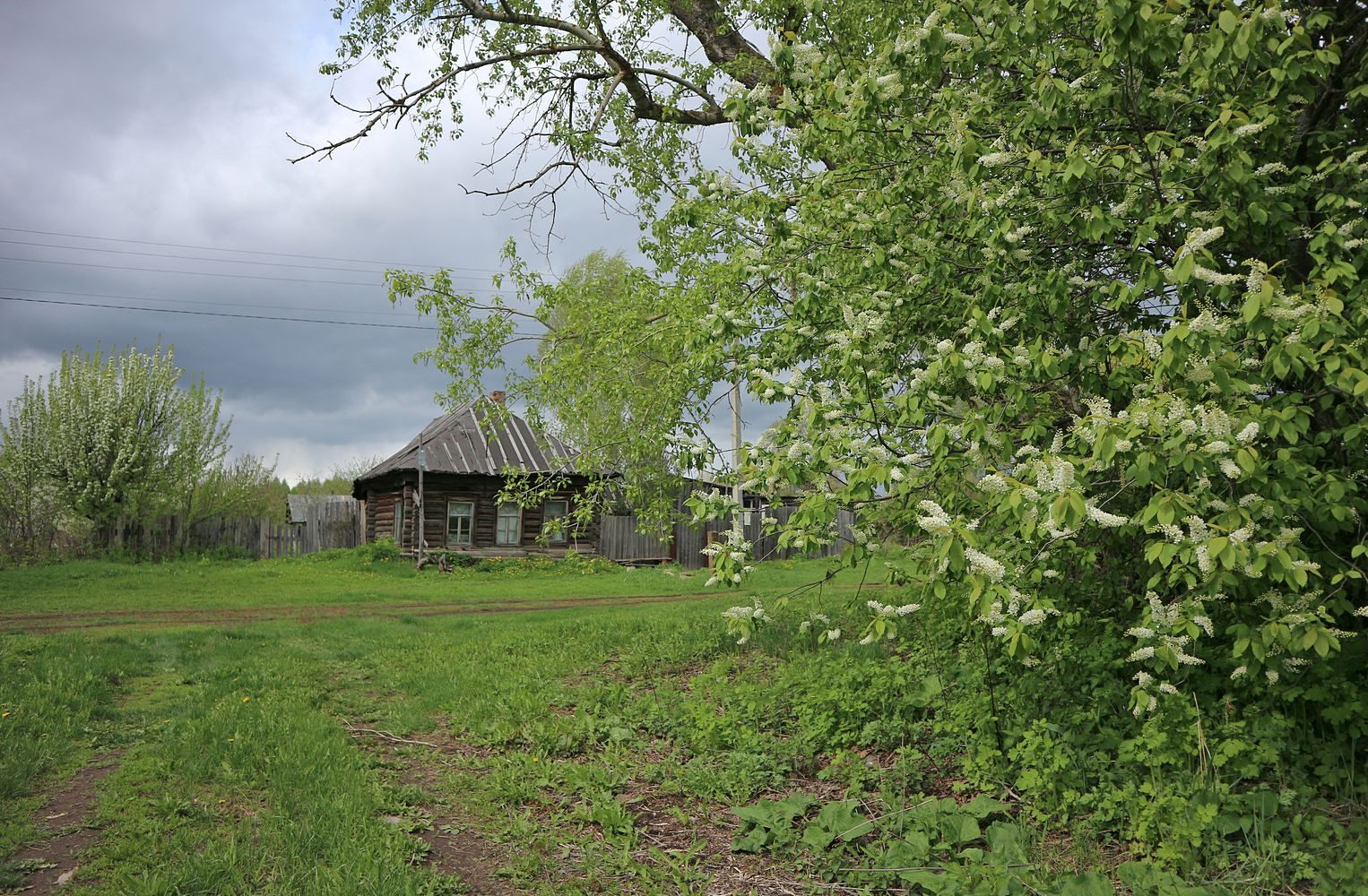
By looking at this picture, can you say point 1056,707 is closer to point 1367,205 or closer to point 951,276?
point 951,276

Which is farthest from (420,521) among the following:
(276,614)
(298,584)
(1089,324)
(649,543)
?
(1089,324)

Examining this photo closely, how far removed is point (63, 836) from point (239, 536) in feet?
84.5

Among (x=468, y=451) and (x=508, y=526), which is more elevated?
(x=468, y=451)

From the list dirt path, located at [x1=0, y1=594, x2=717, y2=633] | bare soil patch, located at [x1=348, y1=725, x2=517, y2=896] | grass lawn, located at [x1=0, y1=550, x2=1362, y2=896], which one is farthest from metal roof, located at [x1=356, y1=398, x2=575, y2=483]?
bare soil patch, located at [x1=348, y1=725, x2=517, y2=896]

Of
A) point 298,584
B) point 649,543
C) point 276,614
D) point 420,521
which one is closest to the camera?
point 276,614

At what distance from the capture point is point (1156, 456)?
11.4ft

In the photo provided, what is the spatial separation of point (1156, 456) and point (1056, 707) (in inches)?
95.4

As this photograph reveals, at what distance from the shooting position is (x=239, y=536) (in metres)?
27.6

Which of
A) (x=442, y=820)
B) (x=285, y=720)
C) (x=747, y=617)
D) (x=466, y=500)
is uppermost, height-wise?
(x=466, y=500)

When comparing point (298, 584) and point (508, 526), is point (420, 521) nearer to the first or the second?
point (508, 526)

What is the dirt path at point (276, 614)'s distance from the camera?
480 inches

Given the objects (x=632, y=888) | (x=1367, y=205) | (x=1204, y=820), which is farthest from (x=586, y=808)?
(x=1367, y=205)

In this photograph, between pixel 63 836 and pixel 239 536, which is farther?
pixel 239 536

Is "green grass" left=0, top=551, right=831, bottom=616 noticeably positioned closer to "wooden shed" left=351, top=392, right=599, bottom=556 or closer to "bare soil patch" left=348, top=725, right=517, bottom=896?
"wooden shed" left=351, top=392, right=599, bottom=556
